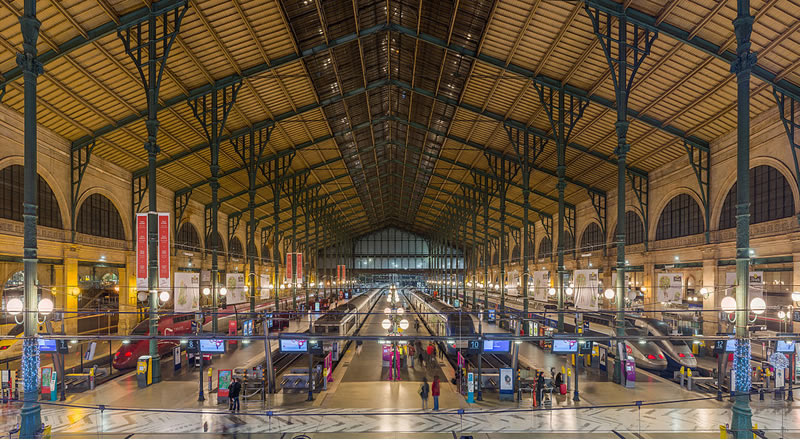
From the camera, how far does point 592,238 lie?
156 ft

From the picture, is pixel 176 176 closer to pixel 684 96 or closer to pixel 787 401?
pixel 684 96

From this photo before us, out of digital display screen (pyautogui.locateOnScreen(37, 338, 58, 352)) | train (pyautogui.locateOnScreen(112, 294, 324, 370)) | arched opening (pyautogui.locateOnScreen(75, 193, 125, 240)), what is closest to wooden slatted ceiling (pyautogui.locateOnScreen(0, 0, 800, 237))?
arched opening (pyautogui.locateOnScreen(75, 193, 125, 240))

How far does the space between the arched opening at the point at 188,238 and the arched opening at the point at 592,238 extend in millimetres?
35835

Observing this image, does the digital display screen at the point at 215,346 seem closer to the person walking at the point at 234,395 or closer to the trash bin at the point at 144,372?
the person walking at the point at 234,395

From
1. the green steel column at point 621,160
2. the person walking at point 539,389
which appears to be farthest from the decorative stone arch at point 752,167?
the person walking at point 539,389

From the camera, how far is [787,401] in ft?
66.5

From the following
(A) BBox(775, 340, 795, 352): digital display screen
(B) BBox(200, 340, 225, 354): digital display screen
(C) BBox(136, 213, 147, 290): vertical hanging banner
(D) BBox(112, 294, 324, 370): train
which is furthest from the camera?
(D) BBox(112, 294, 324, 370): train

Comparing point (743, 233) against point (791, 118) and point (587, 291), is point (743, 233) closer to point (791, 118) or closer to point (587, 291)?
point (791, 118)

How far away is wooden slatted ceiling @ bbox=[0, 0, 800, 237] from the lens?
20391 millimetres

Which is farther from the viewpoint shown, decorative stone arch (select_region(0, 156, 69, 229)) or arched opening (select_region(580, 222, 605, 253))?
arched opening (select_region(580, 222, 605, 253))

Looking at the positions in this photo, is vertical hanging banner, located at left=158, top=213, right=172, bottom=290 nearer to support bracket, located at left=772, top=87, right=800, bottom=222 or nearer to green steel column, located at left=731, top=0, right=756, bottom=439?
green steel column, located at left=731, top=0, right=756, bottom=439

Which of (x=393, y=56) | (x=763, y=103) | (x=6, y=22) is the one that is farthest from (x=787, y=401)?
(x=6, y=22)

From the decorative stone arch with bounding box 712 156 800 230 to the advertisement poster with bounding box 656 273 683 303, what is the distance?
12.9 ft

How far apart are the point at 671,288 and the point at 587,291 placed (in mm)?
5281
